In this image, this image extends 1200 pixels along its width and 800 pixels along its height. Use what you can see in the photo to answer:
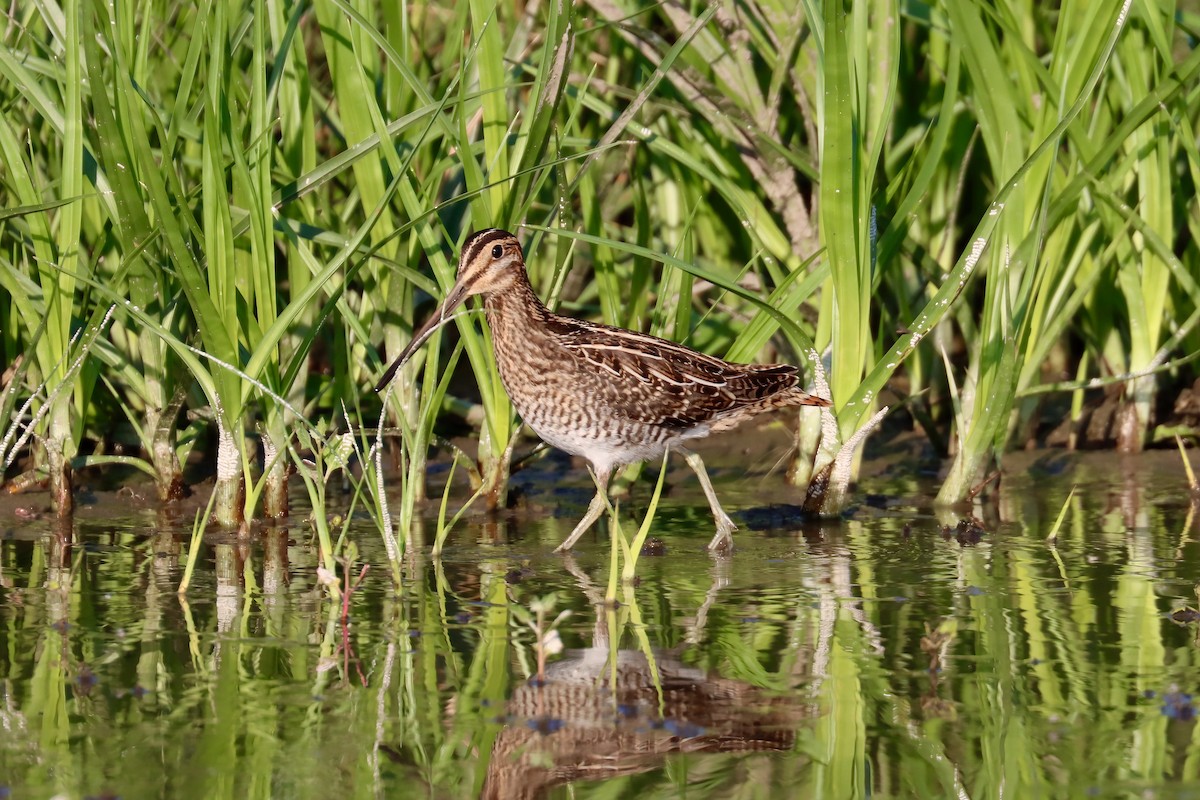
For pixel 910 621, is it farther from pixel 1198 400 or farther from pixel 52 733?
pixel 1198 400

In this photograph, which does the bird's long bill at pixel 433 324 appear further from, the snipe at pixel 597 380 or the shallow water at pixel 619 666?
the shallow water at pixel 619 666

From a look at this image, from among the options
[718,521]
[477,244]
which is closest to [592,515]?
[718,521]

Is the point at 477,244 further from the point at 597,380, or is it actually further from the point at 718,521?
the point at 718,521

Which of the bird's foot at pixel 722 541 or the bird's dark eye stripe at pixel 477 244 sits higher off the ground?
the bird's dark eye stripe at pixel 477 244

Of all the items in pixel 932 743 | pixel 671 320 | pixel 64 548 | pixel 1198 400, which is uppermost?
pixel 671 320

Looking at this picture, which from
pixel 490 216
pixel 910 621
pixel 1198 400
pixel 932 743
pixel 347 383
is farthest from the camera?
pixel 1198 400

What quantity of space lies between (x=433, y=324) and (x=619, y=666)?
78.3 inches

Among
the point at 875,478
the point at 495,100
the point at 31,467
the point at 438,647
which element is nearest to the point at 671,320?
the point at 875,478

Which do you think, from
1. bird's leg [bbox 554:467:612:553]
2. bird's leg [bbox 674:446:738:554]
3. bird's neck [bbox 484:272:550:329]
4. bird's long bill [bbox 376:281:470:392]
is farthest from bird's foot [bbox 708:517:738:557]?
bird's long bill [bbox 376:281:470:392]

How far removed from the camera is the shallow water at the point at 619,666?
3611 mm

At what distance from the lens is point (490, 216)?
6.29 metres

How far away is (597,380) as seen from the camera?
6312 millimetres

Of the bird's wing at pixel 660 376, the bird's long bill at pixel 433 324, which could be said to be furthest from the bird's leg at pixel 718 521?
the bird's long bill at pixel 433 324

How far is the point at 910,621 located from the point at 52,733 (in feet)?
7.97
